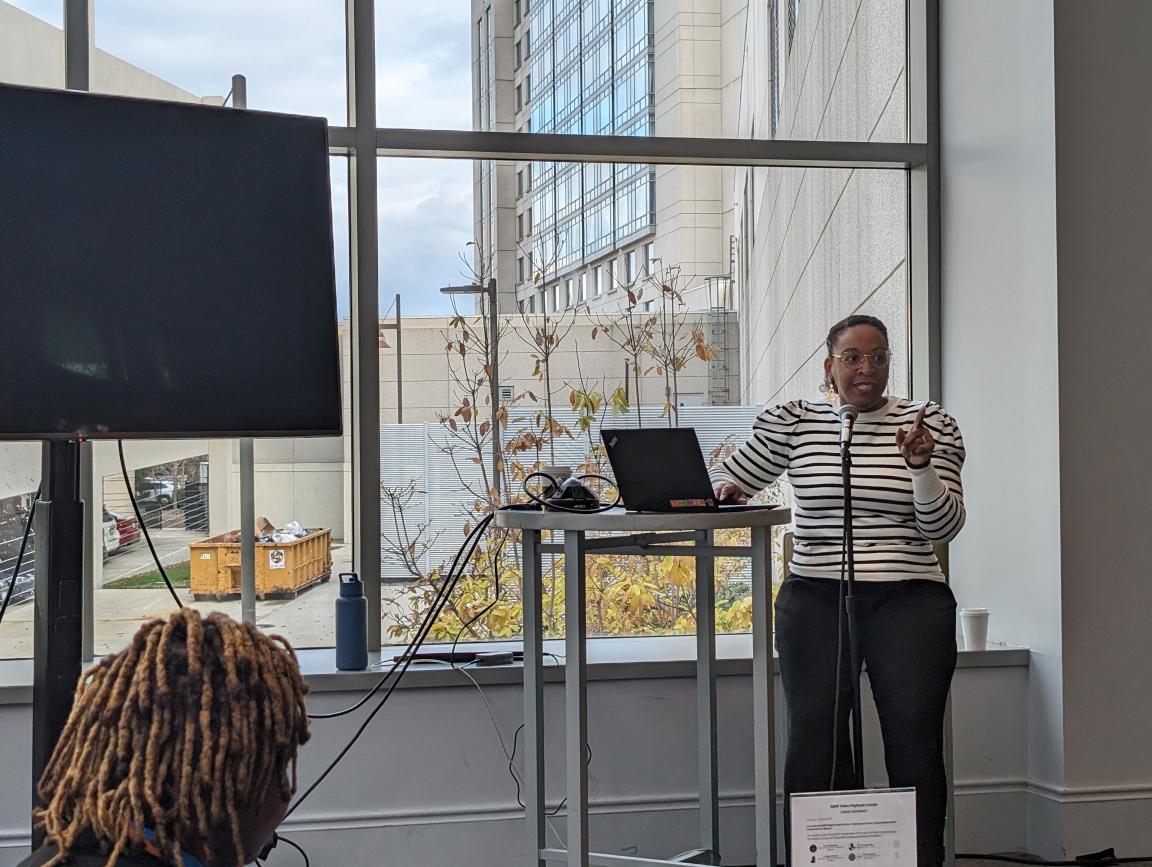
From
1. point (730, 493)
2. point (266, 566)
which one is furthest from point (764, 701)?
point (266, 566)

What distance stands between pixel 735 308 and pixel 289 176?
1.69m

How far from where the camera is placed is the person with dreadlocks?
1.13 metres

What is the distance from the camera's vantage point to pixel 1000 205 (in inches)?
125

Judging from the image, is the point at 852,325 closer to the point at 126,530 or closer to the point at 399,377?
the point at 399,377

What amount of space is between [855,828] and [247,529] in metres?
1.81

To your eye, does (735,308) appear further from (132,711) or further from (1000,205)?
(132,711)

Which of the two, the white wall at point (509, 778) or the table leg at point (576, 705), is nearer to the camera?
the table leg at point (576, 705)

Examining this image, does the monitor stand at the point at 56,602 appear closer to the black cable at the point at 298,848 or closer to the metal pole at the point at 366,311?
the black cable at the point at 298,848

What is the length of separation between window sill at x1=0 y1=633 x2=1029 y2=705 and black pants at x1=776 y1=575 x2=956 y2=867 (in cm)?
48

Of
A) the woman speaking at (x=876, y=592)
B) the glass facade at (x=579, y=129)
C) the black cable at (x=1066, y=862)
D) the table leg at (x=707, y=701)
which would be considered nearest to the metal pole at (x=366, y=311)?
the glass facade at (x=579, y=129)

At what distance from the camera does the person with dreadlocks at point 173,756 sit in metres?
1.13

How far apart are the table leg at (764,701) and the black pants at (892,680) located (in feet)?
0.88

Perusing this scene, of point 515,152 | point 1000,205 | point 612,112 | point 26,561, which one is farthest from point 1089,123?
point 26,561

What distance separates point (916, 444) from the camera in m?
2.31
